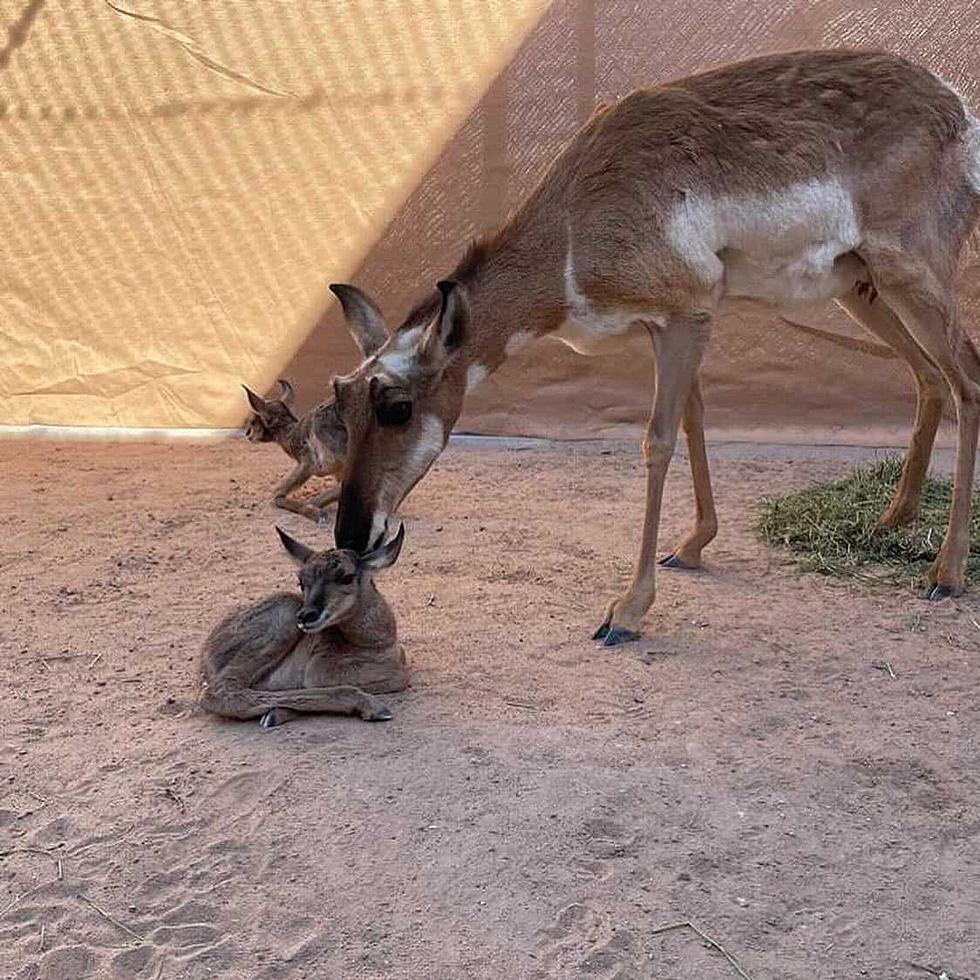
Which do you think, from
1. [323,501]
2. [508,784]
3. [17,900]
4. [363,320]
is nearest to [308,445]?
[323,501]

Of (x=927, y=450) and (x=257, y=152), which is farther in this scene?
(x=257, y=152)

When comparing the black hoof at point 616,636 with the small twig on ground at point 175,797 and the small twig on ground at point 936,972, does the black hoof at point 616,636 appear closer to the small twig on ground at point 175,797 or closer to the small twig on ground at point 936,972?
the small twig on ground at point 175,797

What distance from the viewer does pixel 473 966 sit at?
114 inches

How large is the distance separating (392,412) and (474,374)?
446 millimetres

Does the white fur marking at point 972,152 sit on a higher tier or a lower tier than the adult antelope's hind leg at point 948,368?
higher

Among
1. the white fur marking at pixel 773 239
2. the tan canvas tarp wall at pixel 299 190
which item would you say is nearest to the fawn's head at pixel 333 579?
the white fur marking at pixel 773 239

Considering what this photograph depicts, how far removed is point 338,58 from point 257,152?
0.83 meters

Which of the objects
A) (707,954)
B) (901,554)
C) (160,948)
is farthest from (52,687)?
(901,554)

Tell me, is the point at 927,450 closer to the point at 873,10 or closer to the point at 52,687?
the point at 873,10

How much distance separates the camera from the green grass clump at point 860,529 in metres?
5.78

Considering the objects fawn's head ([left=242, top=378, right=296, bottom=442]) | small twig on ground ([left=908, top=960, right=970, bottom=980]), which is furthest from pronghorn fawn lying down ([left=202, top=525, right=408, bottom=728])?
fawn's head ([left=242, top=378, right=296, bottom=442])

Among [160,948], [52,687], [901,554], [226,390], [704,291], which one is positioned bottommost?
[226,390]

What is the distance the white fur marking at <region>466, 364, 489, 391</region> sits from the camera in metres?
4.89

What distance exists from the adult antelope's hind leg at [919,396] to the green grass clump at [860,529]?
0.12m
